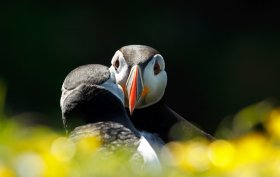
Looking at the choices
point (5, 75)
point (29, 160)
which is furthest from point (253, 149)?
point (5, 75)

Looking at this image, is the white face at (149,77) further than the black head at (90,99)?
Yes

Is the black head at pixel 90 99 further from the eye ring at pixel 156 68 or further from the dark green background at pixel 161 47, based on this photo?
the dark green background at pixel 161 47

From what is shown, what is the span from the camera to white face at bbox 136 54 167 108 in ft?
18.8

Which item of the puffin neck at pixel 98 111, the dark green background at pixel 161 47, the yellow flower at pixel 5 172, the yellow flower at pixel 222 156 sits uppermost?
the yellow flower at pixel 5 172

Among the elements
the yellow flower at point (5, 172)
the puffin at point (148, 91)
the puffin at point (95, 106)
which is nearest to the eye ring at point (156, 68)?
the puffin at point (148, 91)

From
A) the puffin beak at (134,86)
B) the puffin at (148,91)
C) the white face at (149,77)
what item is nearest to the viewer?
the puffin beak at (134,86)

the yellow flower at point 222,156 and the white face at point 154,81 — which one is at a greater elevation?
the yellow flower at point 222,156

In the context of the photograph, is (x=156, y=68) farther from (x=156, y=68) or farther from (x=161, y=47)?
(x=161, y=47)

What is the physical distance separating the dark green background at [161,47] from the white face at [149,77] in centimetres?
497

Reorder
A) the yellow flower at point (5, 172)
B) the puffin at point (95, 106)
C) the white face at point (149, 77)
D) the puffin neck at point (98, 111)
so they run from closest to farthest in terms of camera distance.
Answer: the yellow flower at point (5, 172), the puffin at point (95, 106), the puffin neck at point (98, 111), the white face at point (149, 77)

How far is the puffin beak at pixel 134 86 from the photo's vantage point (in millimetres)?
5270

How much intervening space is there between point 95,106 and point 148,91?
1.28 m

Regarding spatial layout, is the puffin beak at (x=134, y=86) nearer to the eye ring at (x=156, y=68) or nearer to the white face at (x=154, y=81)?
the white face at (x=154, y=81)

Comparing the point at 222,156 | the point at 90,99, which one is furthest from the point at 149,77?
the point at 222,156
